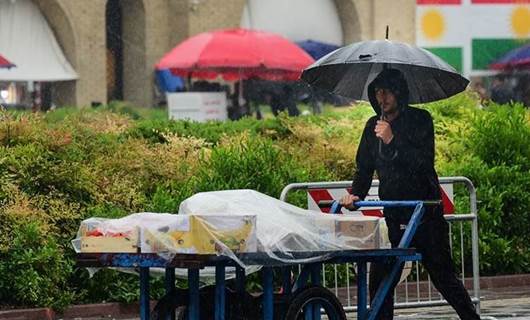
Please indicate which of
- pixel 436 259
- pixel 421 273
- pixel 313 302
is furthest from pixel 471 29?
pixel 313 302

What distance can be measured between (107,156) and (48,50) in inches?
1036

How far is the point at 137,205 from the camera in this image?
16.5m

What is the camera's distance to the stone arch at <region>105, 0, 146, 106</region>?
148 ft

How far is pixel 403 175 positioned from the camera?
11.3 m

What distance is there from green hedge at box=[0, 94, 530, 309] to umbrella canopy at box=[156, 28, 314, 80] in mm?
15216

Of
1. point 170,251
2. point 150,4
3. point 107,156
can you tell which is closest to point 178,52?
point 150,4

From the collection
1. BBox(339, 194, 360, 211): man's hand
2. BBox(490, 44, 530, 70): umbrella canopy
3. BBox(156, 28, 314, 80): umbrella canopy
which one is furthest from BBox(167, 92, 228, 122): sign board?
BBox(339, 194, 360, 211): man's hand

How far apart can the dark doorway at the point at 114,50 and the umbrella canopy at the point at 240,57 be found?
8679 millimetres

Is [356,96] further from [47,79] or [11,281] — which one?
[47,79]

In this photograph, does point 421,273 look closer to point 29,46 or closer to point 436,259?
point 436,259

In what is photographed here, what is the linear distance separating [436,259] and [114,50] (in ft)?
117

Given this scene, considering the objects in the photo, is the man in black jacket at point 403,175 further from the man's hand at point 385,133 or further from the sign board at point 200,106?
the sign board at point 200,106

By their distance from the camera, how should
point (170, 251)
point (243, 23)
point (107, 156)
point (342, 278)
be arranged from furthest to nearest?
point (243, 23) < point (107, 156) < point (342, 278) < point (170, 251)

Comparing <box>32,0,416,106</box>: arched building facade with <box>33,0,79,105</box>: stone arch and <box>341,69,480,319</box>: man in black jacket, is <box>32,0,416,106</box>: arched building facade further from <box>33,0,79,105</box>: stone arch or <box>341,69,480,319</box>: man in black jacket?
<box>341,69,480,319</box>: man in black jacket
